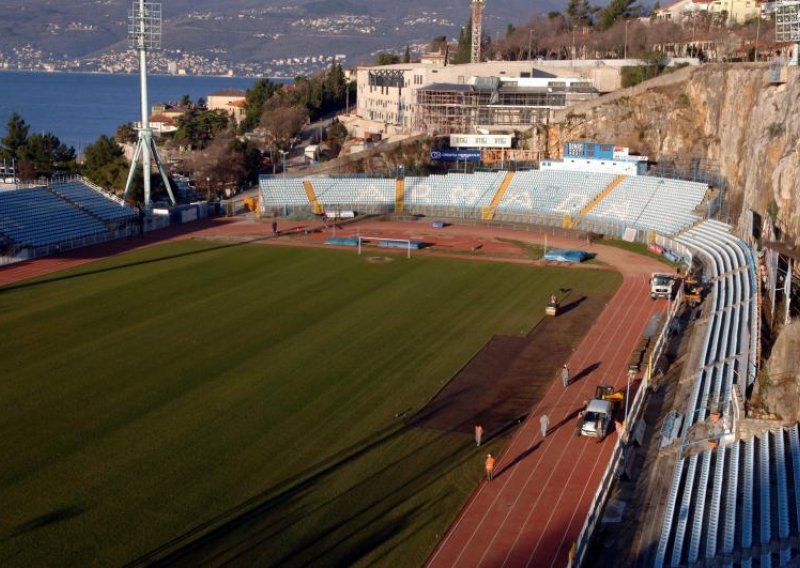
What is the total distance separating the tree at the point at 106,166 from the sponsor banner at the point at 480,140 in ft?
98.5

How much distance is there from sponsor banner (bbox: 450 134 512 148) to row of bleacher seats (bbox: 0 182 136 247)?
109 feet

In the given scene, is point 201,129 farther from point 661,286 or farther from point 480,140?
point 661,286

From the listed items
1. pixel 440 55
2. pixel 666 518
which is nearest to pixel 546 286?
pixel 666 518

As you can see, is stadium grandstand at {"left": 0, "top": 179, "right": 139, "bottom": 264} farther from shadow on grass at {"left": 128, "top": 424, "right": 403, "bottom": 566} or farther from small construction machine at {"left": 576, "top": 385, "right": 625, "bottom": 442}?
small construction machine at {"left": 576, "top": 385, "right": 625, "bottom": 442}

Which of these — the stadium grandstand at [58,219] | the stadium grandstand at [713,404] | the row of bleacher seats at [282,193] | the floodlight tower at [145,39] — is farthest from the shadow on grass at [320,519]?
the floodlight tower at [145,39]

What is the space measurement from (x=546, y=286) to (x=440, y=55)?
9375 cm

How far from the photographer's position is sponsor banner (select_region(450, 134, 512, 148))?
82438mm

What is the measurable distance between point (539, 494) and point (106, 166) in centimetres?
6154

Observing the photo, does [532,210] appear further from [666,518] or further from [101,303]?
[666,518]

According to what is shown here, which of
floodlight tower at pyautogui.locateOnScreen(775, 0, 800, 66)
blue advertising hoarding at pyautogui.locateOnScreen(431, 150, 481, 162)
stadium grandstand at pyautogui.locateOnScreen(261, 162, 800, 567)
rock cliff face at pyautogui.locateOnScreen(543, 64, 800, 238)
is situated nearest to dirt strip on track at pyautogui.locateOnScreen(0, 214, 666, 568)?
stadium grandstand at pyautogui.locateOnScreen(261, 162, 800, 567)

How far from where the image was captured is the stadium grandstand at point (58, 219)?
52719 mm

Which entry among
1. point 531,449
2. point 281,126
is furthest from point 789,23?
point 281,126

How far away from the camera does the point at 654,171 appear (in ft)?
229

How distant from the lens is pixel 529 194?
2697 inches
